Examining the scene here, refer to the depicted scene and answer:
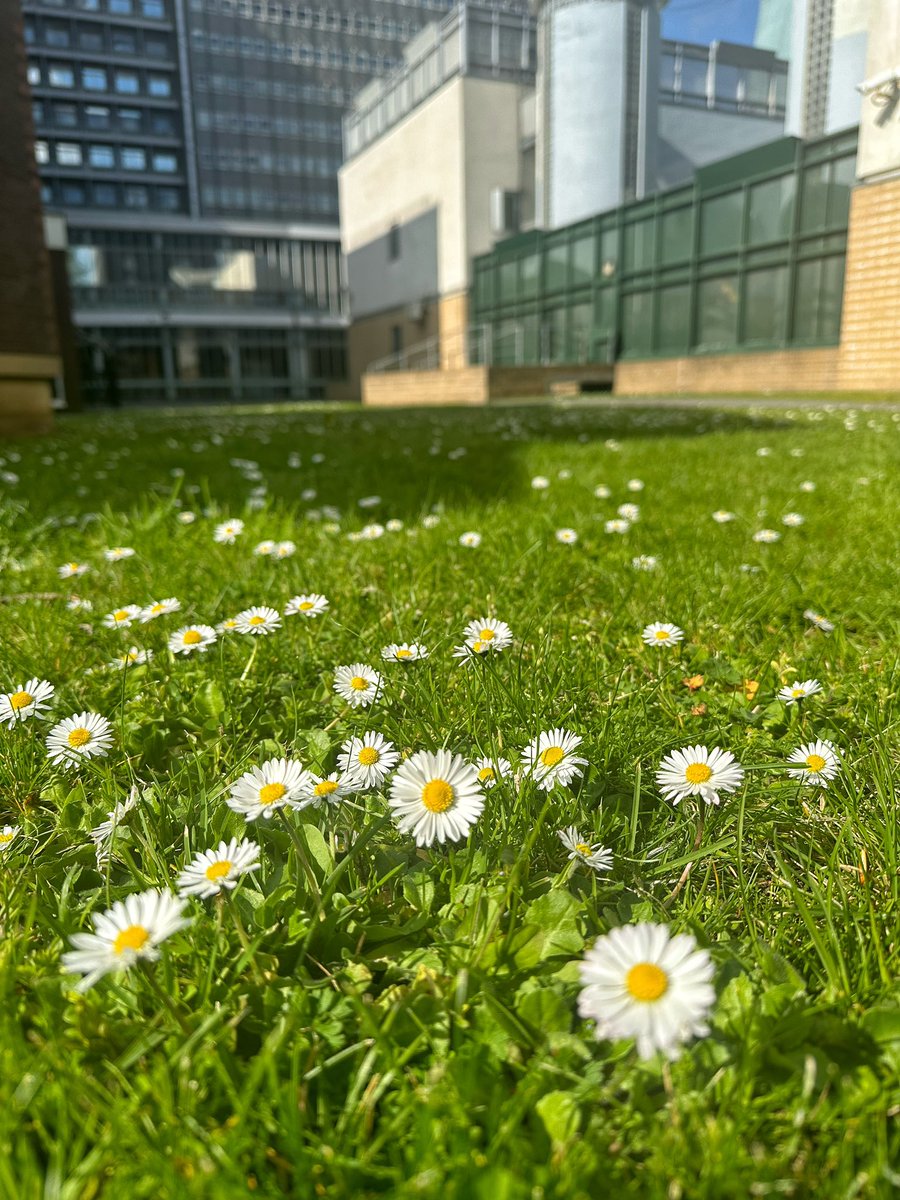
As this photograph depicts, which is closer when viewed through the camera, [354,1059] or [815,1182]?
[815,1182]

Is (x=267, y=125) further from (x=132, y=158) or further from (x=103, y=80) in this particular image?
(x=103, y=80)

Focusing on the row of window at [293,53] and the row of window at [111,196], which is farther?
the row of window at [293,53]

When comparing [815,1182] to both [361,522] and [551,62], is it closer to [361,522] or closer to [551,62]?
[361,522]

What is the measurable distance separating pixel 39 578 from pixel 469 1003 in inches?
106

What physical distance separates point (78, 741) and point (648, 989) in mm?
1240

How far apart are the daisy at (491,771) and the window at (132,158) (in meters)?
66.1

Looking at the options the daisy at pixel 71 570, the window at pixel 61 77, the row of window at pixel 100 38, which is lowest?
the daisy at pixel 71 570

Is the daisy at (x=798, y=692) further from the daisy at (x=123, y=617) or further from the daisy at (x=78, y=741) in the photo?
the daisy at (x=123, y=617)

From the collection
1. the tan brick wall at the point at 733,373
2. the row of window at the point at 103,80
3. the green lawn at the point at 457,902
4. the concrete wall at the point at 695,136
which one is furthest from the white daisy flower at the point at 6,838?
the row of window at the point at 103,80

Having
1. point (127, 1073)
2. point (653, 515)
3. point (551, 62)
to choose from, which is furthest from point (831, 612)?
point (551, 62)

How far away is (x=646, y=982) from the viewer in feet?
2.66

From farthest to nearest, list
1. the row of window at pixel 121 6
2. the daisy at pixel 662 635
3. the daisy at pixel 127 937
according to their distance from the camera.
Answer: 1. the row of window at pixel 121 6
2. the daisy at pixel 662 635
3. the daisy at pixel 127 937

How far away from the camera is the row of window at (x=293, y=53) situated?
2231 inches

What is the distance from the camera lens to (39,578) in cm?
310
